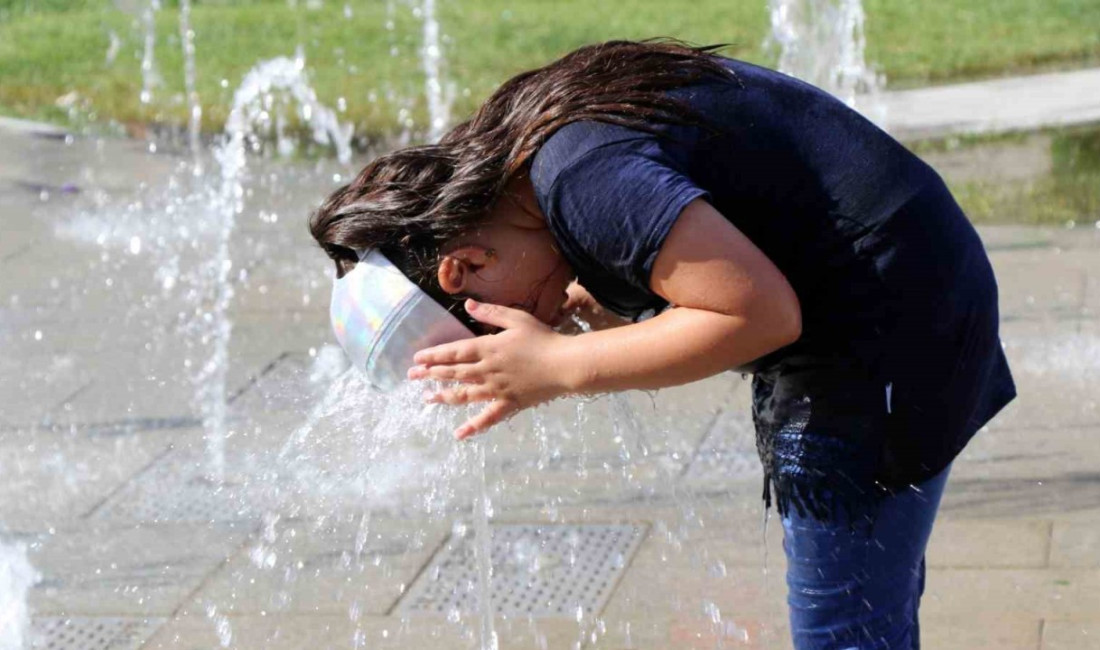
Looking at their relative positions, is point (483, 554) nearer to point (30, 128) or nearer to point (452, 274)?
point (452, 274)

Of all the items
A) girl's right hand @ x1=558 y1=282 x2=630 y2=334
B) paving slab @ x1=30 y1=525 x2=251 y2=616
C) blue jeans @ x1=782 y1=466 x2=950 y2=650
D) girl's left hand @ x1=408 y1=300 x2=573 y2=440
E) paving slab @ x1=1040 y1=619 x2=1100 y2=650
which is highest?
girl's left hand @ x1=408 y1=300 x2=573 y2=440

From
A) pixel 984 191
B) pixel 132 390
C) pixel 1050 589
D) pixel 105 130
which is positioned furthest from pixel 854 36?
pixel 1050 589

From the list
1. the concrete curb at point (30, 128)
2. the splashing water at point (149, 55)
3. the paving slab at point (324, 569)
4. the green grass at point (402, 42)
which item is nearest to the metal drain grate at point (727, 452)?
the paving slab at point (324, 569)

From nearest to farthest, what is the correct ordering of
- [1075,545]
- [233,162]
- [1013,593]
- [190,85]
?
[1013,593], [1075,545], [233,162], [190,85]

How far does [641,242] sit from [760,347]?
0.74 feet

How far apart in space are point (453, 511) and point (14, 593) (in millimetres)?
1110

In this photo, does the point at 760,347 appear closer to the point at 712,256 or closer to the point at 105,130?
the point at 712,256

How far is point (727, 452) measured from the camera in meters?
4.48

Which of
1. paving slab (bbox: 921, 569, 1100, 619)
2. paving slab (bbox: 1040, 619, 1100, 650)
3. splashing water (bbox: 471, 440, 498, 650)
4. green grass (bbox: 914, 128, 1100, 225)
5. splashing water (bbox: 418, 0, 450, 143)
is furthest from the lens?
splashing water (bbox: 418, 0, 450, 143)

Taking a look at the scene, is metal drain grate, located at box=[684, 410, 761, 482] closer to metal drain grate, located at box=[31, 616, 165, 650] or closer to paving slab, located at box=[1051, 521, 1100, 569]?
paving slab, located at box=[1051, 521, 1100, 569]

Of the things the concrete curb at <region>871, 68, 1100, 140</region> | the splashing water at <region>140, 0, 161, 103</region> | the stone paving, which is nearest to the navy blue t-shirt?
the stone paving

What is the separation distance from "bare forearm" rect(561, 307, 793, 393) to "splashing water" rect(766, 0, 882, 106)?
6.18 metres

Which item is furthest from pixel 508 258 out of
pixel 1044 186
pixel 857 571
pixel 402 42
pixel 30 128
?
pixel 402 42

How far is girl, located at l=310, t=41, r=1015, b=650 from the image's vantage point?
2059mm
